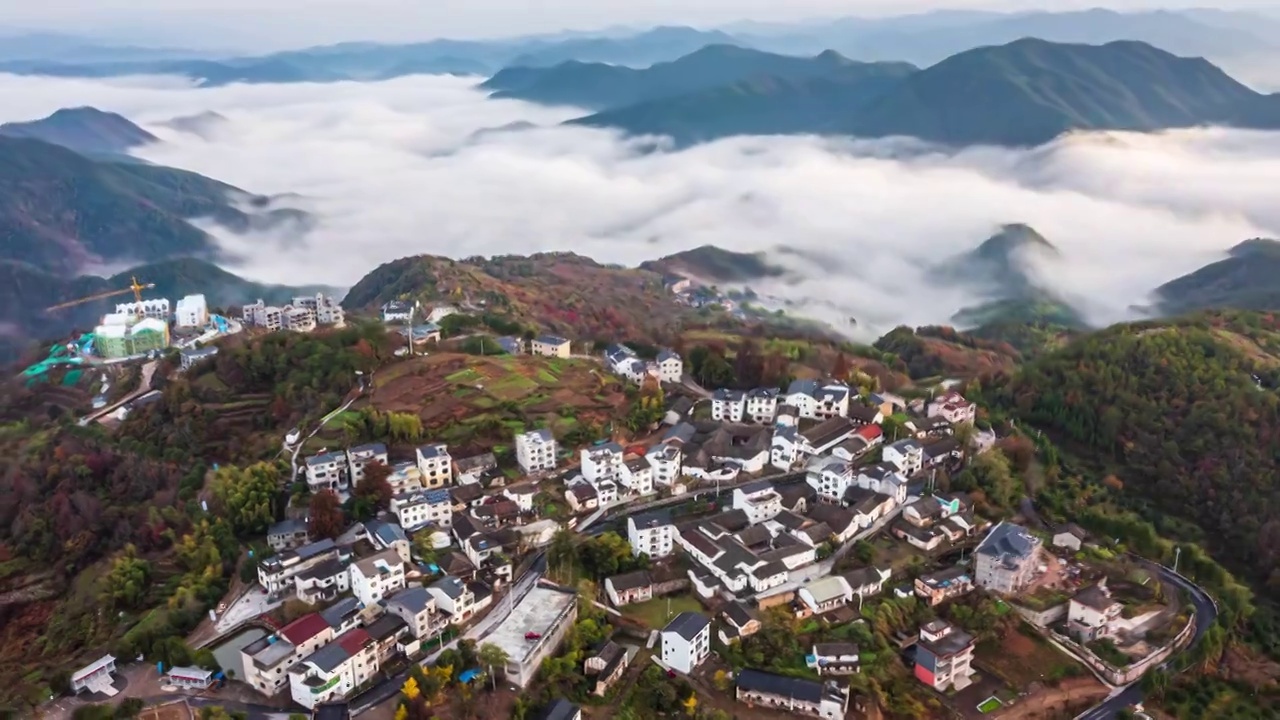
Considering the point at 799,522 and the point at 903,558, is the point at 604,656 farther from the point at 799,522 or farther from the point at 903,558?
the point at 903,558

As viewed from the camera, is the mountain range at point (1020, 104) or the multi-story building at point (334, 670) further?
the mountain range at point (1020, 104)

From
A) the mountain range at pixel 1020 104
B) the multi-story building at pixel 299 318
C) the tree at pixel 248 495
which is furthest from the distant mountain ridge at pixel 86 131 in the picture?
the tree at pixel 248 495

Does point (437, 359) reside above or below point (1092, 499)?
above

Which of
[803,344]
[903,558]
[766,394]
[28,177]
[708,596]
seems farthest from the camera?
[28,177]

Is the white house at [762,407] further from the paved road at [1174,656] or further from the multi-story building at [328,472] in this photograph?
the multi-story building at [328,472]

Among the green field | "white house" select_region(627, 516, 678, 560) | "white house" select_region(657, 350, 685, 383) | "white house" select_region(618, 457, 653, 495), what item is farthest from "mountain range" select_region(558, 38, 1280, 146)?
the green field

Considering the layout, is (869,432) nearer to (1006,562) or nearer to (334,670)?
(1006,562)

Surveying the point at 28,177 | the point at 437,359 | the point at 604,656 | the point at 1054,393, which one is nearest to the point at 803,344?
the point at 1054,393
